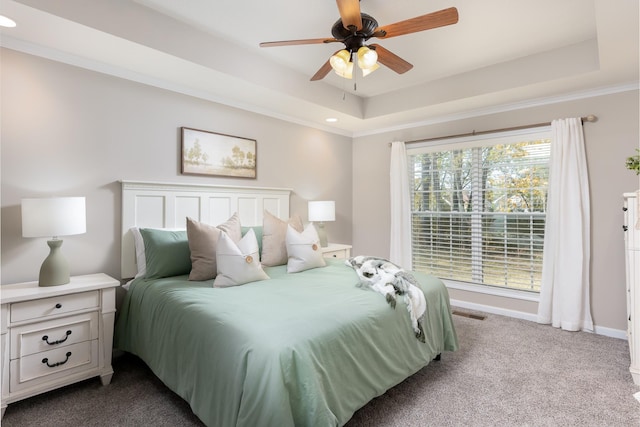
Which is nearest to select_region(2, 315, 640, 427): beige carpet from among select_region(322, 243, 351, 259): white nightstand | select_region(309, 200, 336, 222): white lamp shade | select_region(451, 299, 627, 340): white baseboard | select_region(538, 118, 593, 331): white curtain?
select_region(451, 299, 627, 340): white baseboard

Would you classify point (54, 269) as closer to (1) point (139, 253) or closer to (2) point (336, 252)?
(1) point (139, 253)

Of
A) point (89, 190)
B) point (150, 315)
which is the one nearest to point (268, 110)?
point (89, 190)

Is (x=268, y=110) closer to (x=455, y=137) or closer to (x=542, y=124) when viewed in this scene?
(x=455, y=137)

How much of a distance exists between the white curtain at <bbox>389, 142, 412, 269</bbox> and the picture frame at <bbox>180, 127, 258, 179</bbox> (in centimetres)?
191

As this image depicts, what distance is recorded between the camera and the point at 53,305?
2.01 meters

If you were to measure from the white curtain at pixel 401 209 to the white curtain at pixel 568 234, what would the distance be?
1558mm

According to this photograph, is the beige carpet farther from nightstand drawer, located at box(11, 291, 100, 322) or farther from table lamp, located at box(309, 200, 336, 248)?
table lamp, located at box(309, 200, 336, 248)

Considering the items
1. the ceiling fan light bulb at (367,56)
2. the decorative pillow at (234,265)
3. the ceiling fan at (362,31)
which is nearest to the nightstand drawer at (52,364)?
the decorative pillow at (234,265)

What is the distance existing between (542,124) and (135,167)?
4014 millimetres

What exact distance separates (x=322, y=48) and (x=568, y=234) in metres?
2.98

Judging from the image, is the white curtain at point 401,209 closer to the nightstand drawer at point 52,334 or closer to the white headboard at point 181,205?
the white headboard at point 181,205

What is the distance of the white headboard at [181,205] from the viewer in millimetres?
2703

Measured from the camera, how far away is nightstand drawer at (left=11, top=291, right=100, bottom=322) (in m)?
1.90

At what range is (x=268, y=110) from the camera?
3.78 m
